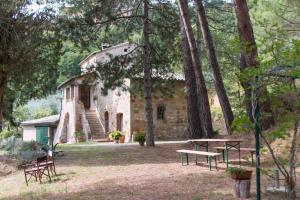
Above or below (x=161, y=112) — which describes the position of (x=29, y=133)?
below

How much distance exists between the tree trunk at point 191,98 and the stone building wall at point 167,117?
27.5 ft

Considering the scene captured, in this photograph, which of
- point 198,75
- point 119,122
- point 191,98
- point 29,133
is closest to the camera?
point 198,75

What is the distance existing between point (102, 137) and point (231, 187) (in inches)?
895

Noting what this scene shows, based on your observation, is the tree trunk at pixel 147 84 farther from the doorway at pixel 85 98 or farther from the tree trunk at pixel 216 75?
the doorway at pixel 85 98

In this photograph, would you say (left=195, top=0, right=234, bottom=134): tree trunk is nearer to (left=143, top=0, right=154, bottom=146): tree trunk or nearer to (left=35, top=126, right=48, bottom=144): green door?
(left=143, top=0, right=154, bottom=146): tree trunk

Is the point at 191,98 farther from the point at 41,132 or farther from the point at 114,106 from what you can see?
the point at 41,132

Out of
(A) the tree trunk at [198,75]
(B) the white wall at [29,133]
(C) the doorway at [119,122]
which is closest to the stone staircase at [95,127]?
(C) the doorway at [119,122]

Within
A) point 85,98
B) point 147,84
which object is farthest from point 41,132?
point 147,84

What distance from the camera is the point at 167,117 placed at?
89.5 ft

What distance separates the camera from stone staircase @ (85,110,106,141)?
2994 centimetres

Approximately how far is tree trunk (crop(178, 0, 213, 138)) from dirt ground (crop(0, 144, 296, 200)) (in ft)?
11.0

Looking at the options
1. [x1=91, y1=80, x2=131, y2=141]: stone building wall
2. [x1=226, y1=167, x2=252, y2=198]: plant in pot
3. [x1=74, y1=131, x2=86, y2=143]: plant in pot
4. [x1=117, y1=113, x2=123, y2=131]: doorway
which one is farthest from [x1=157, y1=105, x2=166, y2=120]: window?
[x1=226, y1=167, x2=252, y2=198]: plant in pot

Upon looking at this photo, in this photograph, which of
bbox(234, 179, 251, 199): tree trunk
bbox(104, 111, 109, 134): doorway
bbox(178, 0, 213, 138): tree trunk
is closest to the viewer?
bbox(234, 179, 251, 199): tree trunk

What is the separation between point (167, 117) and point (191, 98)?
10.1m
